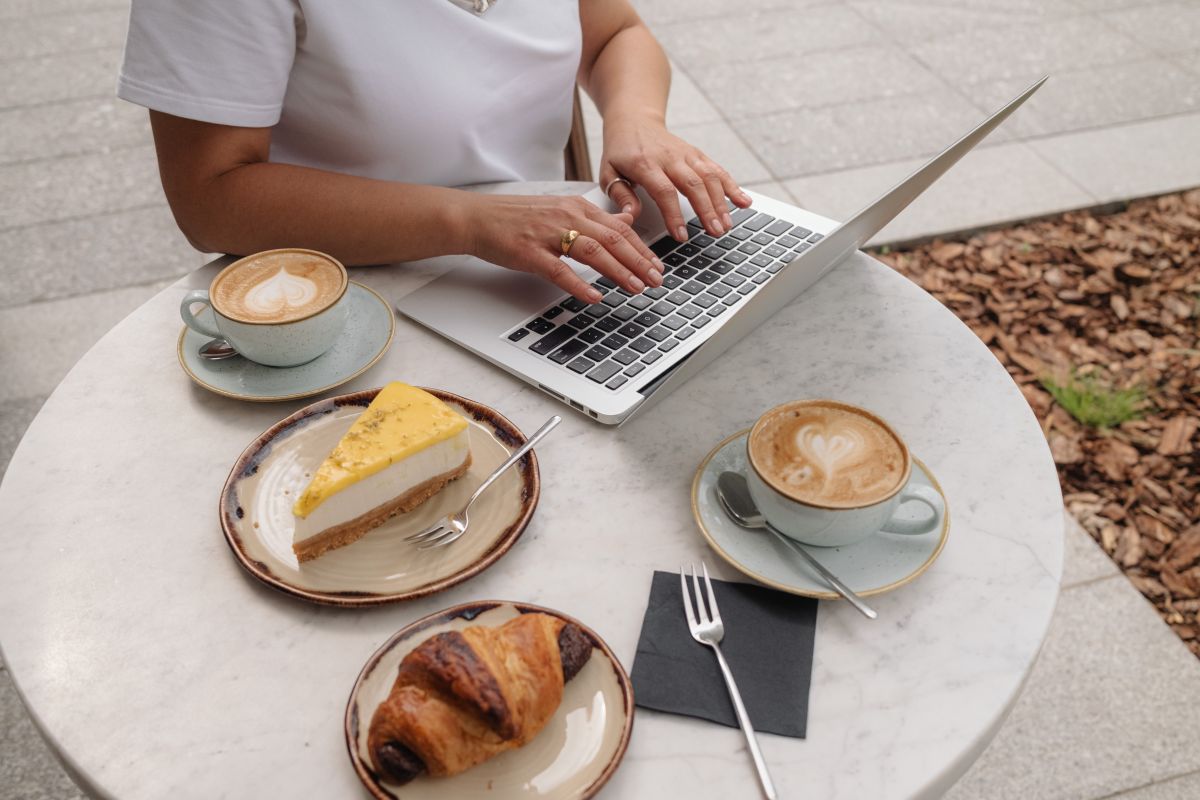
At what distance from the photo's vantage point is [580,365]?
1114 millimetres

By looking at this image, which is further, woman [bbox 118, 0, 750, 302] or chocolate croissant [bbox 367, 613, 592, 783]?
woman [bbox 118, 0, 750, 302]

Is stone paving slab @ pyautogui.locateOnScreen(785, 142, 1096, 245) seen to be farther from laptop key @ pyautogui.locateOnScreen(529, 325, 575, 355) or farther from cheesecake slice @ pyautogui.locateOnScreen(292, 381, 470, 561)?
cheesecake slice @ pyautogui.locateOnScreen(292, 381, 470, 561)

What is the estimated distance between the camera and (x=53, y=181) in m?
3.18

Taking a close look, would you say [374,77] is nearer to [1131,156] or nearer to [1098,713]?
[1098,713]

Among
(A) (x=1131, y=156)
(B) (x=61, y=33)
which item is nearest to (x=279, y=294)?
(A) (x=1131, y=156)

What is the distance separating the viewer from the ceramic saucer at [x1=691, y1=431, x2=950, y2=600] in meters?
0.86

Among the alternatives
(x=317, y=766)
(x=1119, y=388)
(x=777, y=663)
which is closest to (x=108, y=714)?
(x=317, y=766)

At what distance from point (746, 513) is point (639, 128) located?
759 mm

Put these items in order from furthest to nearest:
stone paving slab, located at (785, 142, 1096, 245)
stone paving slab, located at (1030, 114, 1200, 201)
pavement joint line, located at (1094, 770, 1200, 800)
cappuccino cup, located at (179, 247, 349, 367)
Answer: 1. stone paving slab, located at (1030, 114, 1200, 201)
2. stone paving slab, located at (785, 142, 1096, 245)
3. pavement joint line, located at (1094, 770, 1200, 800)
4. cappuccino cup, located at (179, 247, 349, 367)

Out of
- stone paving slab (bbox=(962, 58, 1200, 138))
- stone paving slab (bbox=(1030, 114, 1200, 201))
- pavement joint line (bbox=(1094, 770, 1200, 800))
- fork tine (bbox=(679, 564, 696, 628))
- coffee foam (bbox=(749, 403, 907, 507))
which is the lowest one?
pavement joint line (bbox=(1094, 770, 1200, 800))

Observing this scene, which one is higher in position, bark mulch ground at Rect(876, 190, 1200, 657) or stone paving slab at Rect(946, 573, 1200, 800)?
bark mulch ground at Rect(876, 190, 1200, 657)

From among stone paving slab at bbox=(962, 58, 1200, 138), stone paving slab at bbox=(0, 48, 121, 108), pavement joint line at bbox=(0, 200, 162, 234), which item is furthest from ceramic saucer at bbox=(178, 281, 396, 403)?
stone paving slab at bbox=(0, 48, 121, 108)

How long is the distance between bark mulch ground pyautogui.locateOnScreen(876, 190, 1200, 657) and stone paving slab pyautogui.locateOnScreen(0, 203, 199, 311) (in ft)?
7.22

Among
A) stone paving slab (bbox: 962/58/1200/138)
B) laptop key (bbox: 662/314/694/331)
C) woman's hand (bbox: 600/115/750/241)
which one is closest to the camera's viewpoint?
laptop key (bbox: 662/314/694/331)
